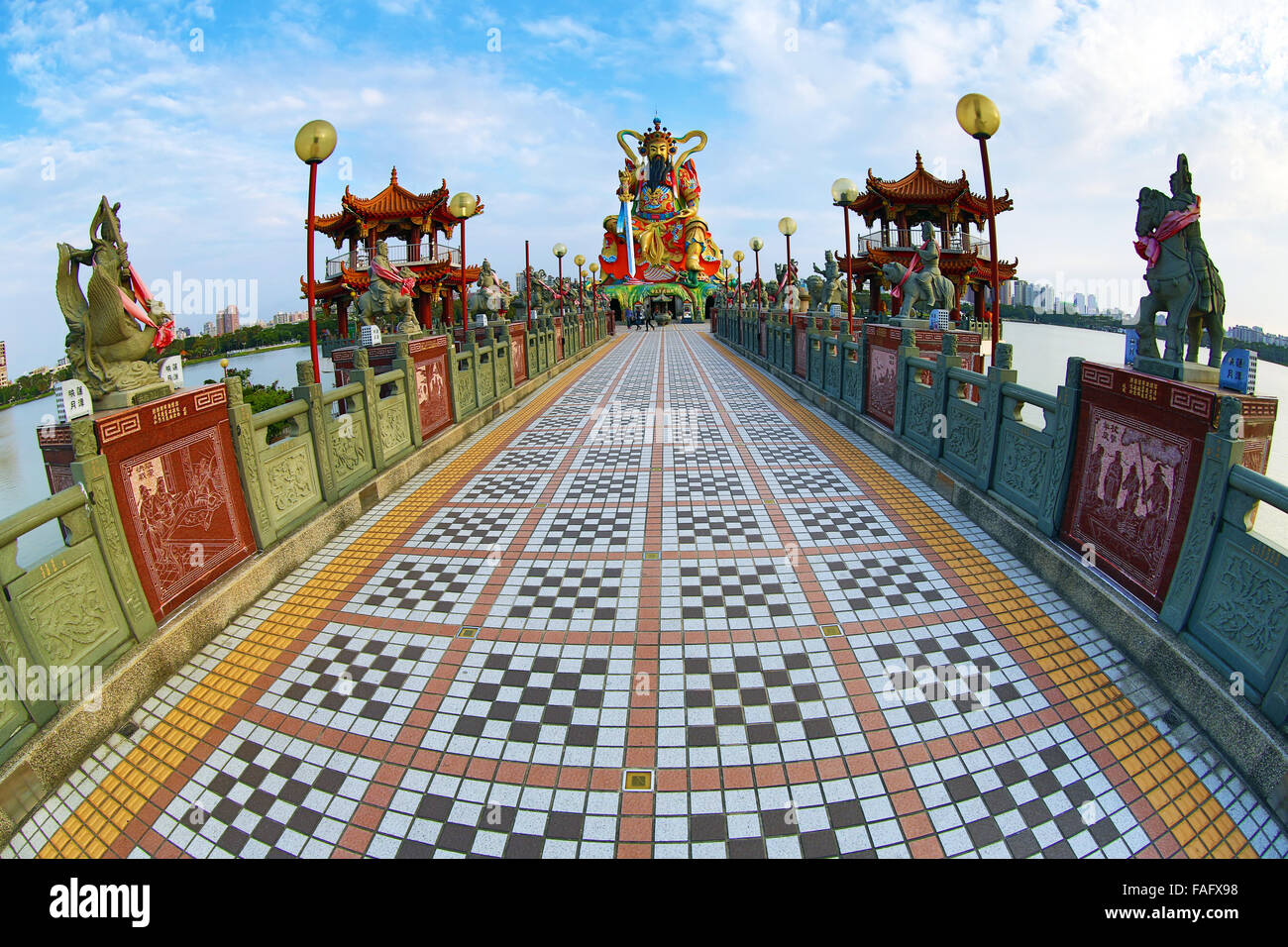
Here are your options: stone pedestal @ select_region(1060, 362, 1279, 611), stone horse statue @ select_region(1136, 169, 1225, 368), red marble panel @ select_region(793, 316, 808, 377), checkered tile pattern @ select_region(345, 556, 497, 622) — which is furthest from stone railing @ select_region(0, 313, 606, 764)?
red marble panel @ select_region(793, 316, 808, 377)

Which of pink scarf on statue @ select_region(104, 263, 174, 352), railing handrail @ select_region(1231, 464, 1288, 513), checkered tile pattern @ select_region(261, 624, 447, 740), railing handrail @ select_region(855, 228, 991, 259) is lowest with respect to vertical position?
checkered tile pattern @ select_region(261, 624, 447, 740)

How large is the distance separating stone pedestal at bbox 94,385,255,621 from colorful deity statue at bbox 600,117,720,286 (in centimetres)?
4514

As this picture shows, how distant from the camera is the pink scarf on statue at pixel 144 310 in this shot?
4.34m

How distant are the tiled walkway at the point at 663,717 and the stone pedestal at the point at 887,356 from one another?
11.1 feet

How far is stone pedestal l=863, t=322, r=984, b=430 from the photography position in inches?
351

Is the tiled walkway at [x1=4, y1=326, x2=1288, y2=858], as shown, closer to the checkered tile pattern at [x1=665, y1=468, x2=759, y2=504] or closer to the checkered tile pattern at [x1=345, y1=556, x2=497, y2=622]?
the checkered tile pattern at [x1=345, y1=556, x2=497, y2=622]

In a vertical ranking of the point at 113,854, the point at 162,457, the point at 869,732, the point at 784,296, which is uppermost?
the point at 784,296

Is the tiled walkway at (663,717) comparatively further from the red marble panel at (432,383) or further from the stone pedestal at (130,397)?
the red marble panel at (432,383)

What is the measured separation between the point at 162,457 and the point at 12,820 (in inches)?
85.9

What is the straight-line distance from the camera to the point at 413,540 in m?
6.06

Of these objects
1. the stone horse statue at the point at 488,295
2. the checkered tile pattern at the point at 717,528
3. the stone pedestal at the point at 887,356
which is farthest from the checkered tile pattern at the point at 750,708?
the stone horse statue at the point at 488,295

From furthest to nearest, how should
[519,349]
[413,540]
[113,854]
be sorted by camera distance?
[519,349] → [413,540] → [113,854]

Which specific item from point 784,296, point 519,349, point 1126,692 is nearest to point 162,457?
point 1126,692

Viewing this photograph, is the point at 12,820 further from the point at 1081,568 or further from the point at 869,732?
the point at 1081,568
